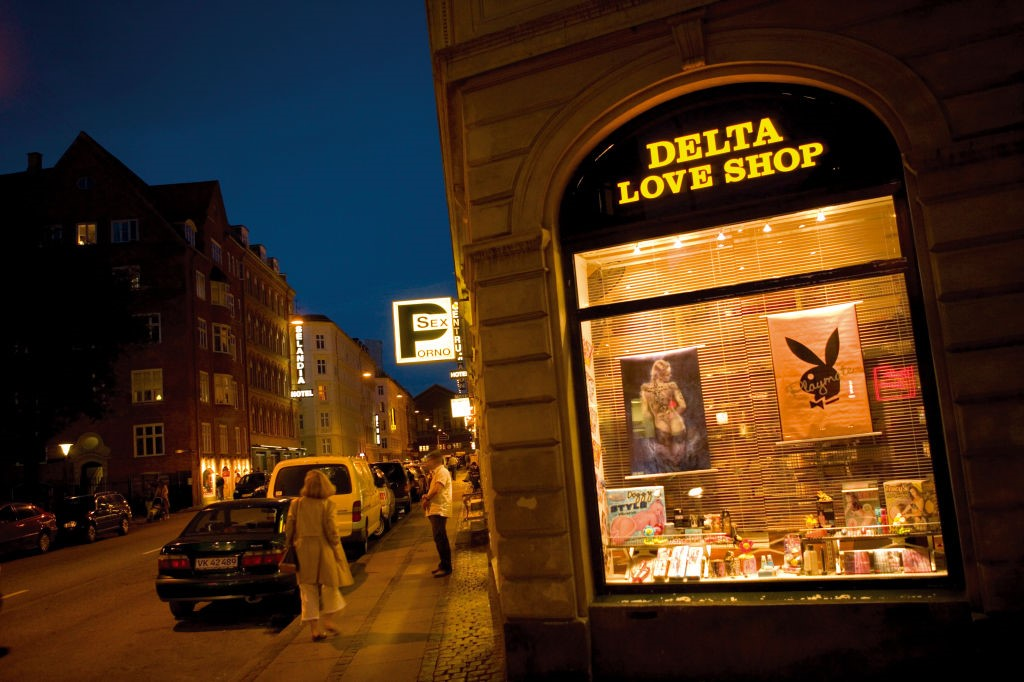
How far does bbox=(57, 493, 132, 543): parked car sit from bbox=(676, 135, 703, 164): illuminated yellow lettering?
24139 millimetres

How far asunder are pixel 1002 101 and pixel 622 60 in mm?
2949

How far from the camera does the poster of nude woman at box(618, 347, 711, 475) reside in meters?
6.97

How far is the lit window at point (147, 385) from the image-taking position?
43.4 m

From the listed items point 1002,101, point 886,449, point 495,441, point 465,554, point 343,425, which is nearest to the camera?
point 1002,101

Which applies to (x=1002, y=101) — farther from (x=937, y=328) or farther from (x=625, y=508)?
(x=625, y=508)

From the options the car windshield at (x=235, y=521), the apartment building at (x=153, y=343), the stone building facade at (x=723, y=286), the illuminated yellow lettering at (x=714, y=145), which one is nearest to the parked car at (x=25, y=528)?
the car windshield at (x=235, y=521)

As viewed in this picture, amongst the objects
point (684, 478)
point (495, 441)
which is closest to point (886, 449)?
point (684, 478)

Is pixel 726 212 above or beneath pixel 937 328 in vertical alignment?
above

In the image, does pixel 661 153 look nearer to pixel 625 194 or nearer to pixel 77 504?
pixel 625 194

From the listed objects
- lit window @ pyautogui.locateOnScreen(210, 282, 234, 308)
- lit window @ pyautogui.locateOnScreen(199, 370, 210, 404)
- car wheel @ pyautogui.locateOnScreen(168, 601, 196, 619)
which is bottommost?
car wheel @ pyautogui.locateOnScreen(168, 601, 196, 619)

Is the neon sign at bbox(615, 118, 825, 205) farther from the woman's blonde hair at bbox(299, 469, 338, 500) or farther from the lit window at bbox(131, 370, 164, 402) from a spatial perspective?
the lit window at bbox(131, 370, 164, 402)

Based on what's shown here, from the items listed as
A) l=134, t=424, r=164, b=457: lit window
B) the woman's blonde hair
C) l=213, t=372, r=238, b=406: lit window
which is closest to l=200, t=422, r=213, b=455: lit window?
l=213, t=372, r=238, b=406: lit window

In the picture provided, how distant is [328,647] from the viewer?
7.80 meters

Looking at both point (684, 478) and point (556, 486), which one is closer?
point (556, 486)
